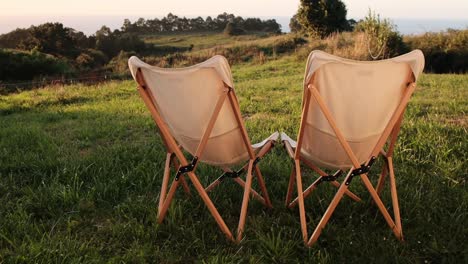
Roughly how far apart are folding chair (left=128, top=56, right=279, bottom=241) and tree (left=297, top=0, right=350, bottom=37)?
22.8 metres

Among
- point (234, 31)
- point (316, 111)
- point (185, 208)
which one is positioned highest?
point (316, 111)

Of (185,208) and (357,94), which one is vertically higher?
(357,94)

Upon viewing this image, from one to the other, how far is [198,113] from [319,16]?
78.7 feet

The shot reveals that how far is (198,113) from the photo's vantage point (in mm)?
2354

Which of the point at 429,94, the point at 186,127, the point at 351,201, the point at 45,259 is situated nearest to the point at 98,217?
the point at 45,259

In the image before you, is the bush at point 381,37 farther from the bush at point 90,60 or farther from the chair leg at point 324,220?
the bush at point 90,60

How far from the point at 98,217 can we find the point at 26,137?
7.22 ft

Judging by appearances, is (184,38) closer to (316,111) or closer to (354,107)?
(316,111)

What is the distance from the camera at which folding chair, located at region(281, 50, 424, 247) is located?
2092mm

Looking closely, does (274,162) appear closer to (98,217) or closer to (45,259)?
(98,217)

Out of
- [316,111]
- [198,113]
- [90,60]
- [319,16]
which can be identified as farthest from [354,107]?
[90,60]

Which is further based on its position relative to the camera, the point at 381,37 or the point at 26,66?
the point at 26,66

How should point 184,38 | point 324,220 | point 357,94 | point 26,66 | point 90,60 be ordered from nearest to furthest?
point 357,94 < point 324,220 < point 26,66 < point 90,60 < point 184,38

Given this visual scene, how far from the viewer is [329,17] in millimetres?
25078
